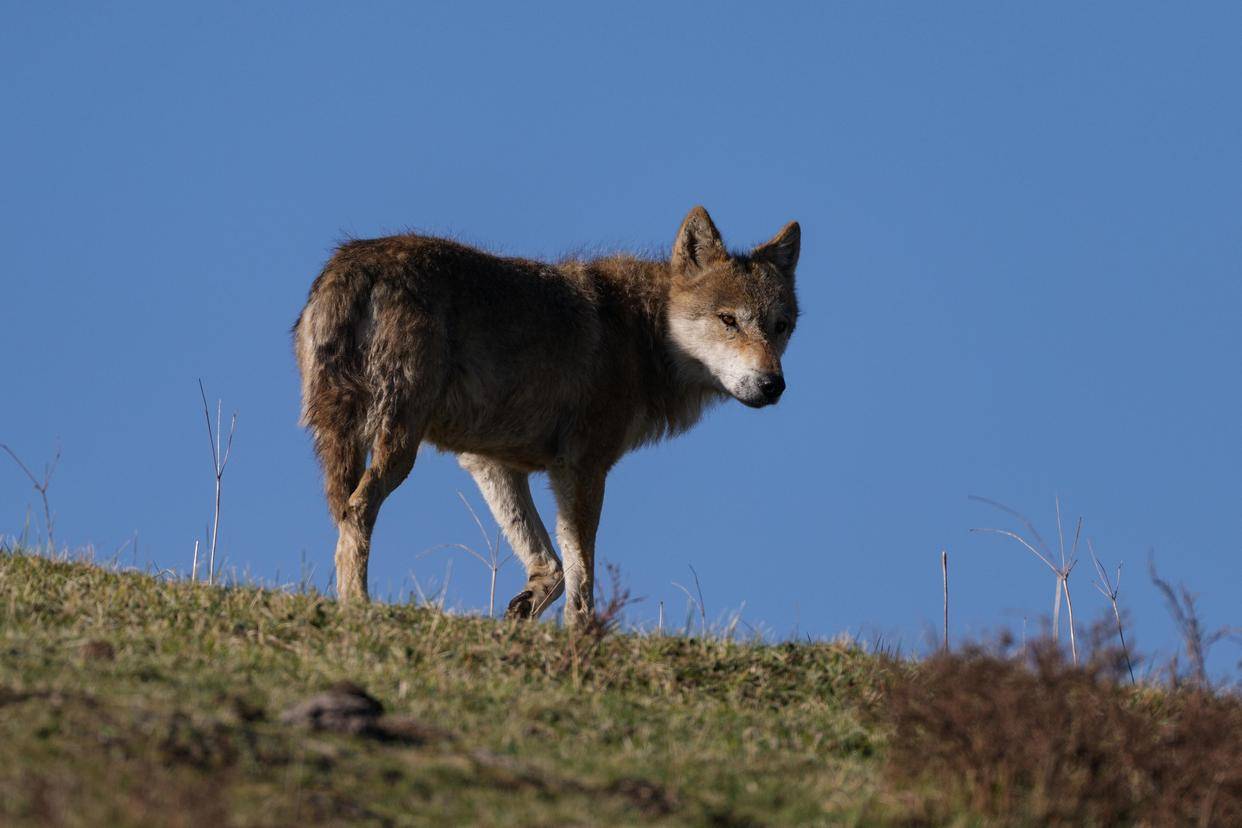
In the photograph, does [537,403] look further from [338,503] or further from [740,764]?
[740,764]

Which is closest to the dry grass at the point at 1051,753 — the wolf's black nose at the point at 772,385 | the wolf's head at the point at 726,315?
the wolf's black nose at the point at 772,385

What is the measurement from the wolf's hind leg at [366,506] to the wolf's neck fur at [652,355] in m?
2.25

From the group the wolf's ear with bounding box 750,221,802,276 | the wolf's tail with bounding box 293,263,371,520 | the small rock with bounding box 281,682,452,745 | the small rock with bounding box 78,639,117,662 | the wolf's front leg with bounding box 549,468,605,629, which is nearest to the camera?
the small rock with bounding box 281,682,452,745

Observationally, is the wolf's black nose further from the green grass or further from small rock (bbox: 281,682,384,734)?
small rock (bbox: 281,682,384,734)

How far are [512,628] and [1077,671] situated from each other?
285cm

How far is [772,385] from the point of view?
34.1ft

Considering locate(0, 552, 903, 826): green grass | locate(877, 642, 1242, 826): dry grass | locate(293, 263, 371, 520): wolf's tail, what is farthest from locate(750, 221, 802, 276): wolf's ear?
locate(877, 642, 1242, 826): dry grass

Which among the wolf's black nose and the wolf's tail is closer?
the wolf's tail

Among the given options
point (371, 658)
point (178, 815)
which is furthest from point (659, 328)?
point (178, 815)

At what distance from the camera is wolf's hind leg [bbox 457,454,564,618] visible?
9797 millimetres

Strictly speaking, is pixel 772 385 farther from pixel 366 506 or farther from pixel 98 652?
pixel 98 652

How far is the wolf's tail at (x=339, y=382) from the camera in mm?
8359

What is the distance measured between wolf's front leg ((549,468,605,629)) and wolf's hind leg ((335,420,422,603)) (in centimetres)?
147

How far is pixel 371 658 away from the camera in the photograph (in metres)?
6.62
